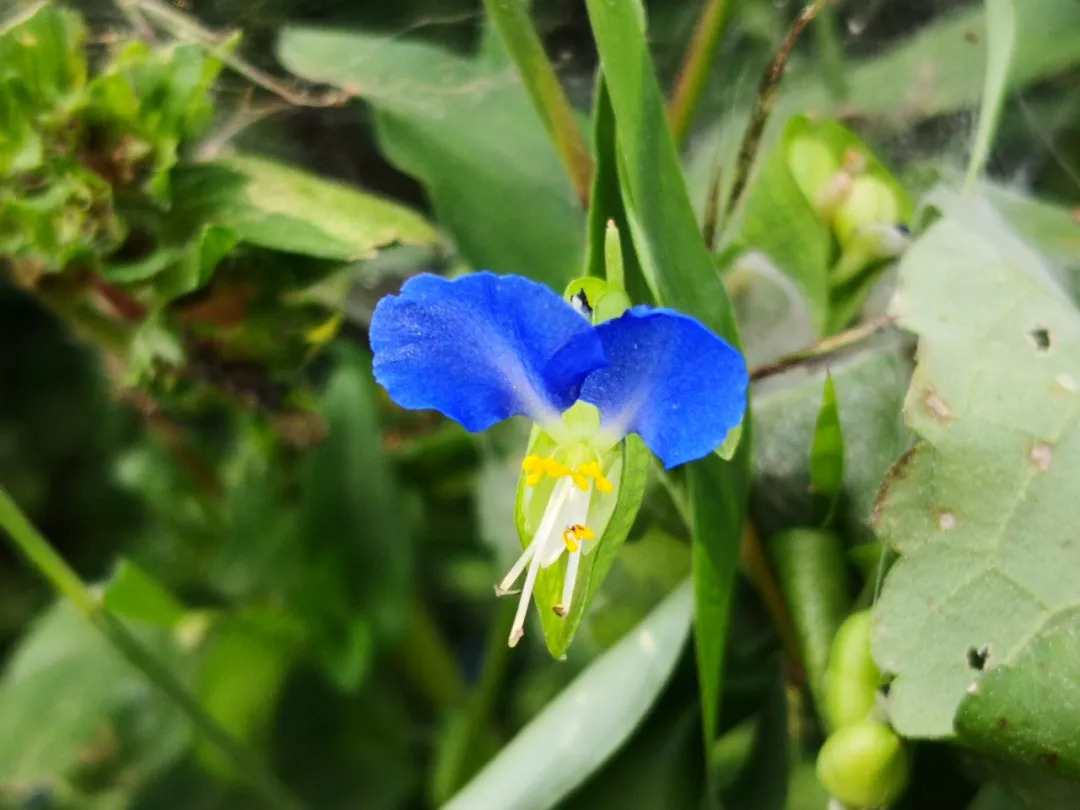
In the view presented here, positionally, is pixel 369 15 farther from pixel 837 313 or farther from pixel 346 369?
pixel 837 313

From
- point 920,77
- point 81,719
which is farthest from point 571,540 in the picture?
point 81,719

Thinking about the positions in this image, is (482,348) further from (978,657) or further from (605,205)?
(978,657)

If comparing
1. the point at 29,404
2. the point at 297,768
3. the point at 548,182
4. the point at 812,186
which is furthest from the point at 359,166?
the point at 29,404

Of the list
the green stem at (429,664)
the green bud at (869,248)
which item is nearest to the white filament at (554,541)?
the green bud at (869,248)

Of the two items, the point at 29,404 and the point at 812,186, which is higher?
the point at 812,186

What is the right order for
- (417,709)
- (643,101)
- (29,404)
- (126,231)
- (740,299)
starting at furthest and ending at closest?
(29,404) < (417,709) < (740,299) < (126,231) < (643,101)
